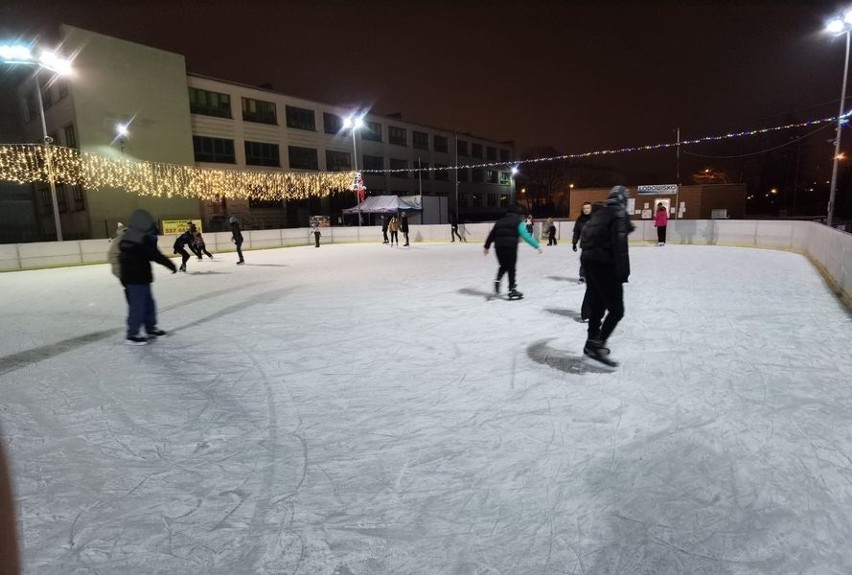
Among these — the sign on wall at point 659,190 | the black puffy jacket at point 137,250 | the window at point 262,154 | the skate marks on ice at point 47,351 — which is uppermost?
the window at point 262,154

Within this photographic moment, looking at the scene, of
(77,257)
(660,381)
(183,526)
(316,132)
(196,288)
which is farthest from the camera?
(316,132)

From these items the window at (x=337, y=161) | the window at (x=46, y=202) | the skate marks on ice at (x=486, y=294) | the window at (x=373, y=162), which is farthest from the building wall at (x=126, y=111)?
the skate marks on ice at (x=486, y=294)

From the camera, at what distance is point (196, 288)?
33.0ft

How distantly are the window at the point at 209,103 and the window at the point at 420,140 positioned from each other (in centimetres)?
1931

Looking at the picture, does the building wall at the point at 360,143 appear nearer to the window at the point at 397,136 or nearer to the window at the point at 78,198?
the window at the point at 397,136

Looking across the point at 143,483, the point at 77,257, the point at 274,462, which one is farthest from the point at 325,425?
the point at 77,257

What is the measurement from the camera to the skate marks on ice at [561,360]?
4.29 m

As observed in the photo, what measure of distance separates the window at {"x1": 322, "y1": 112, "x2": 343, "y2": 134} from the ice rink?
33.9 metres

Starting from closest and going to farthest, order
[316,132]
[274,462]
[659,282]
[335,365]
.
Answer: [274,462], [335,365], [659,282], [316,132]

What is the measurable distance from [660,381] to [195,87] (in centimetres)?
3348

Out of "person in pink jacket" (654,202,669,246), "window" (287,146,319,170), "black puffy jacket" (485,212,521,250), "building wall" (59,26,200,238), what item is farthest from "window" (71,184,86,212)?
"person in pink jacket" (654,202,669,246)

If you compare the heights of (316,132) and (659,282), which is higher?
(316,132)

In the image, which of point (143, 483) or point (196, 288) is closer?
point (143, 483)

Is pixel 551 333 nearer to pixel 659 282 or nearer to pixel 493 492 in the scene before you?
pixel 493 492
